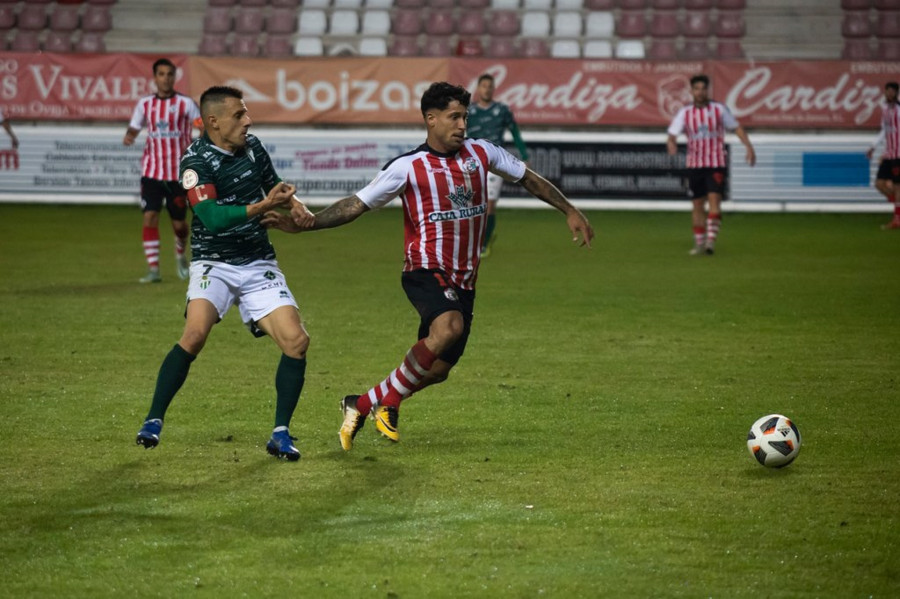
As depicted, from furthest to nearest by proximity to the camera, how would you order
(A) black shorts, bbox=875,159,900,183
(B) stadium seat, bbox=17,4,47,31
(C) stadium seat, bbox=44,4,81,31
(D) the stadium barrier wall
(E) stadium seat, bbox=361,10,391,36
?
(C) stadium seat, bbox=44,4,81,31 → (B) stadium seat, bbox=17,4,47,31 → (E) stadium seat, bbox=361,10,391,36 → (D) the stadium barrier wall → (A) black shorts, bbox=875,159,900,183

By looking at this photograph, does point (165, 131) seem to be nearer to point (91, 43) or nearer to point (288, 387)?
point (288, 387)

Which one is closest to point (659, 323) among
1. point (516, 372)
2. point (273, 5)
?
point (516, 372)

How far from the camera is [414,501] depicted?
5.70 meters

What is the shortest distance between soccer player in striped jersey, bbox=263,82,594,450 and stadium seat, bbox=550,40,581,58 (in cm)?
1861

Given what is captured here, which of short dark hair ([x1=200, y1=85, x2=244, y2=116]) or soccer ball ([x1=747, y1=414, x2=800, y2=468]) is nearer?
soccer ball ([x1=747, y1=414, x2=800, y2=468])

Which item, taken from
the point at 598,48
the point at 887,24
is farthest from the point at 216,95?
the point at 887,24

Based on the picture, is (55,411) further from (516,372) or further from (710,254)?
(710,254)

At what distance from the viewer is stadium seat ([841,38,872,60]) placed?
24.5m

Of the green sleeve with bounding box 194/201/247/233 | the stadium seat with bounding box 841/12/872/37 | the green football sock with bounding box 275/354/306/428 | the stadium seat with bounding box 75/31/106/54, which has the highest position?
the stadium seat with bounding box 841/12/872/37

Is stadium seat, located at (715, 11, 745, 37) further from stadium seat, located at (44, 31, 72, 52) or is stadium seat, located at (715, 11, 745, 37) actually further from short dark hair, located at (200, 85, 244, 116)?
short dark hair, located at (200, 85, 244, 116)

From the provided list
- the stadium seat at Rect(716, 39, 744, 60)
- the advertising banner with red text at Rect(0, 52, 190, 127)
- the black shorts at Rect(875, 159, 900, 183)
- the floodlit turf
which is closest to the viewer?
the floodlit turf

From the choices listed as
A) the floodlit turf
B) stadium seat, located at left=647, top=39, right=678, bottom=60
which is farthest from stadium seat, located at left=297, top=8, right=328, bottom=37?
the floodlit turf

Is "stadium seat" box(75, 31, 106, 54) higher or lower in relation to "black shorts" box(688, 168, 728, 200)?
higher

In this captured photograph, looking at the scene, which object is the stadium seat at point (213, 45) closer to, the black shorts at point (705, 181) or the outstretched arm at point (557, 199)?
the black shorts at point (705, 181)
